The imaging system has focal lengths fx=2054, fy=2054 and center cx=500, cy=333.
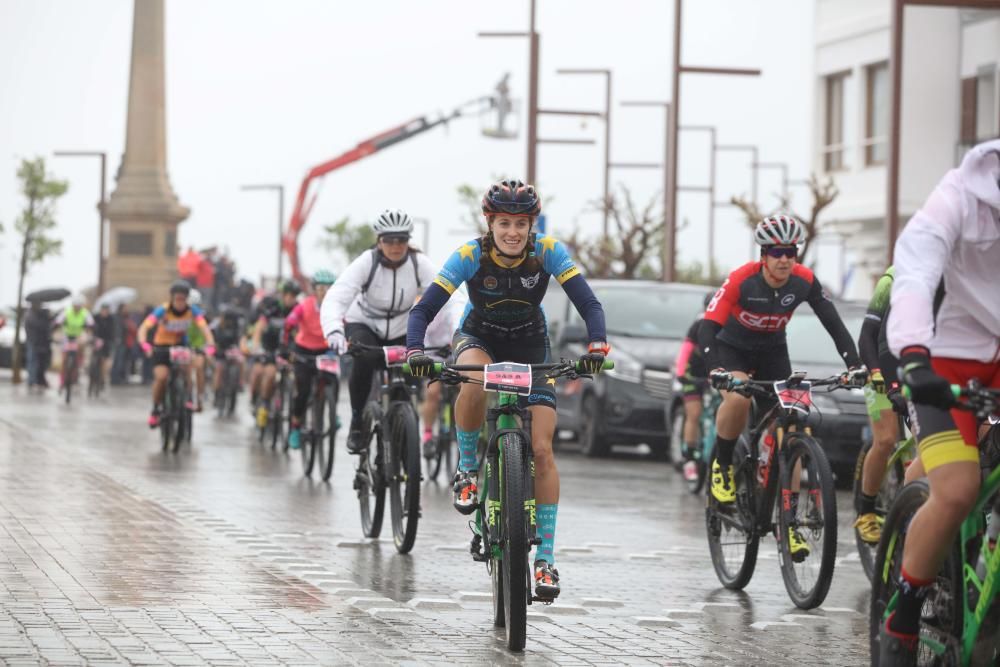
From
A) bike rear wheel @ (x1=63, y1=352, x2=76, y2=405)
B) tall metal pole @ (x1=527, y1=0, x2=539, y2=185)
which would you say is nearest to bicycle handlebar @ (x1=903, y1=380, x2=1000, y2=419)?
tall metal pole @ (x1=527, y1=0, x2=539, y2=185)

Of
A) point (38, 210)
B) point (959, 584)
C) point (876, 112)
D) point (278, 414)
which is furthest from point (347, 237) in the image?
point (959, 584)

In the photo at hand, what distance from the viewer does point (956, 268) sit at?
20.8ft

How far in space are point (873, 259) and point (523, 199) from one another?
34455mm

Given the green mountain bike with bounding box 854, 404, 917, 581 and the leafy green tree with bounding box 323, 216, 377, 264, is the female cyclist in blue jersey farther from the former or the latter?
the leafy green tree with bounding box 323, 216, 377, 264

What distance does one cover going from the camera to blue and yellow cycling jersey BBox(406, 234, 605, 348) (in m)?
9.28

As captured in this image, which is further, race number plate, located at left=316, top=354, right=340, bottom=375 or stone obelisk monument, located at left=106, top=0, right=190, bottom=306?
stone obelisk monument, located at left=106, top=0, right=190, bottom=306

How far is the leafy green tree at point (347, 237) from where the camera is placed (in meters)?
106

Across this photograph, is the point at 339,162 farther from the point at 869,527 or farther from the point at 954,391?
the point at 954,391

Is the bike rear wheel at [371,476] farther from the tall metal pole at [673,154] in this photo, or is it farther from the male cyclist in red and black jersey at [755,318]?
the tall metal pole at [673,154]

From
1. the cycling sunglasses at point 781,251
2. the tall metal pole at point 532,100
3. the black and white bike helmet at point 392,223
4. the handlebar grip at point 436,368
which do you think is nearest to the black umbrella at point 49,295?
the tall metal pole at point 532,100

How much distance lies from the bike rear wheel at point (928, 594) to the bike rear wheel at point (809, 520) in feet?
10.4

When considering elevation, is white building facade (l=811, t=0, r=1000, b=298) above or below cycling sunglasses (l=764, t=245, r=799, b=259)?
above

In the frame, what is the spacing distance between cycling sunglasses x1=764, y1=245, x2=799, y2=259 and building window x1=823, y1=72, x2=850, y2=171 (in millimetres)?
32869

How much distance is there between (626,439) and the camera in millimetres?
22953
